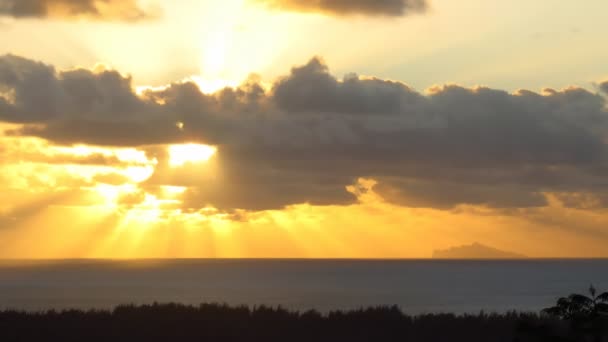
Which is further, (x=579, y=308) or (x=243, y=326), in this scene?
(x=243, y=326)

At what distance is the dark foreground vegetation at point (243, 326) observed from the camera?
27547 mm

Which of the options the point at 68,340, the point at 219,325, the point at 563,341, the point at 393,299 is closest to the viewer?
the point at 563,341

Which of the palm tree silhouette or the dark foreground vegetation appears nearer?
the palm tree silhouette

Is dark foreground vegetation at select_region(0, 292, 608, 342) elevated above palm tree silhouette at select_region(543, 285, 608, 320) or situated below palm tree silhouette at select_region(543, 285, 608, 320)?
below

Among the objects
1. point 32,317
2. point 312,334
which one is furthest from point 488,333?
point 32,317

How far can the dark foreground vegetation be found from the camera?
27547 millimetres

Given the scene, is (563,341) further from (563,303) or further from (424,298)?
(424,298)

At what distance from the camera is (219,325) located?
28.9 m

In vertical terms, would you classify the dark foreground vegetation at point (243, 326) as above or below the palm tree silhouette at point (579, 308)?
below

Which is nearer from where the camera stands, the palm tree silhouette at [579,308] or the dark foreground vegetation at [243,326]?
the palm tree silhouette at [579,308]

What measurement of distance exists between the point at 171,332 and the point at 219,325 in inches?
66.3

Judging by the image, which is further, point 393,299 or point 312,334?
point 393,299

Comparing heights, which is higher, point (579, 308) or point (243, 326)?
point (579, 308)

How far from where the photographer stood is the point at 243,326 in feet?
94.7
